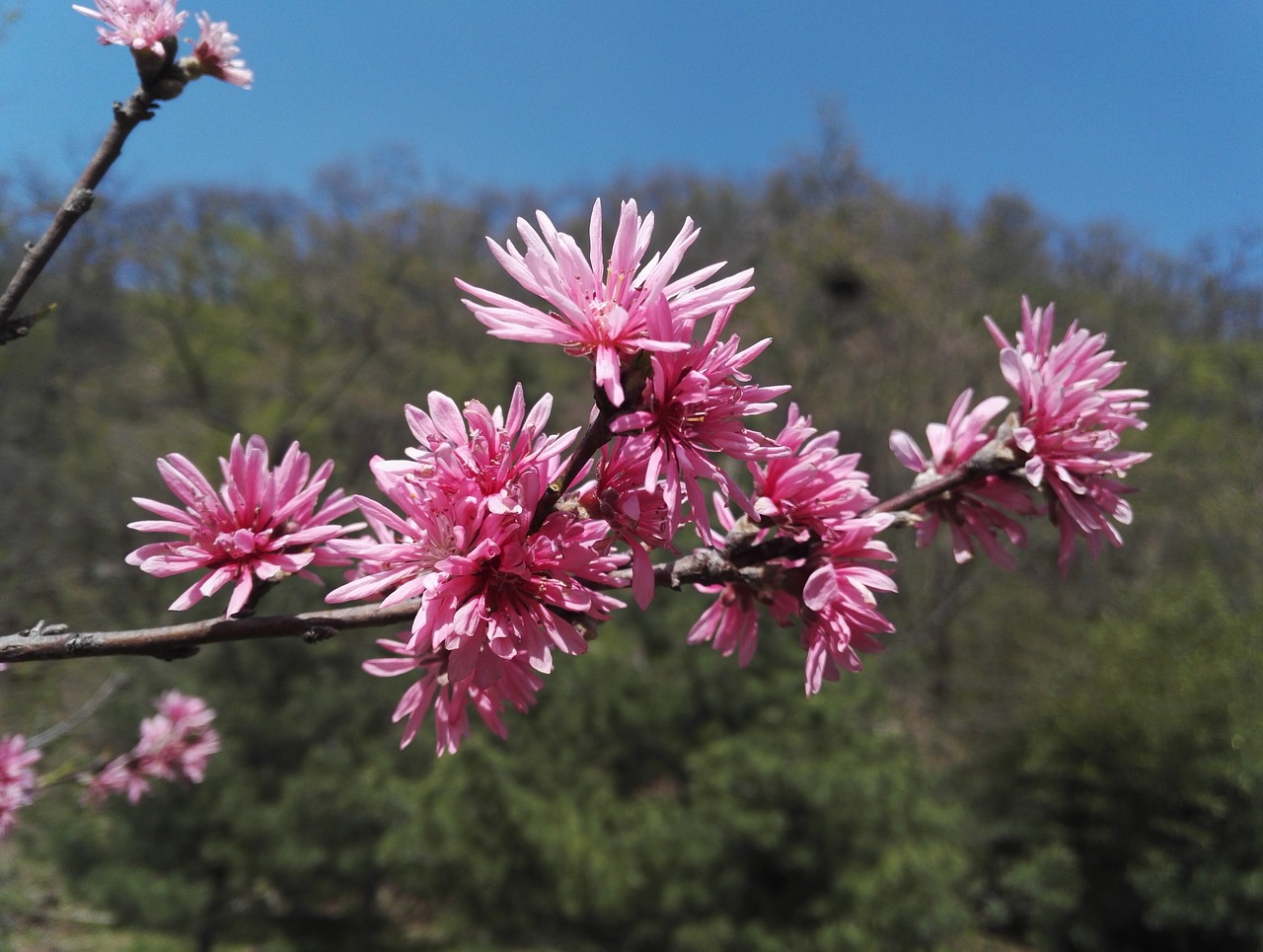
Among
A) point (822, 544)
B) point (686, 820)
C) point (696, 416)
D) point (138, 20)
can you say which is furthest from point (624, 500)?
point (686, 820)

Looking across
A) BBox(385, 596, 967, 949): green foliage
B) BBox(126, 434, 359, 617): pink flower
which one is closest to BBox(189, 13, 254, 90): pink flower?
BBox(126, 434, 359, 617): pink flower

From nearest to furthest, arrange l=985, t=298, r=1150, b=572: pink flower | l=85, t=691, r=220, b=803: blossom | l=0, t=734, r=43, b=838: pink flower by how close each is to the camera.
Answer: l=985, t=298, r=1150, b=572: pink flower, l=0, t=734, r=43, b=838: pink flower, l=85, t=691, r=220, b=803: blossom

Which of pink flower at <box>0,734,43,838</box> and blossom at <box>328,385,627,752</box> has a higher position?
blossom at <box>328,385,627,752</box>

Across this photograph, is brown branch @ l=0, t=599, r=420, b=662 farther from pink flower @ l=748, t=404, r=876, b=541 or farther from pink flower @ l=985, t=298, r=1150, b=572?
pink flower @ l=985, t=298, r=1150, b=572

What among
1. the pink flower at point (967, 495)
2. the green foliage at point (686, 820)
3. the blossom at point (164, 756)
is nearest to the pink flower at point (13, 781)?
the blossom at point (164, 756)

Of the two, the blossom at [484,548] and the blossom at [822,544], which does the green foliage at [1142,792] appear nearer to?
the blossom at [822,544]

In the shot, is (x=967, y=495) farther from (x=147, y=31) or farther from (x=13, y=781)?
(x=13, y=781)
